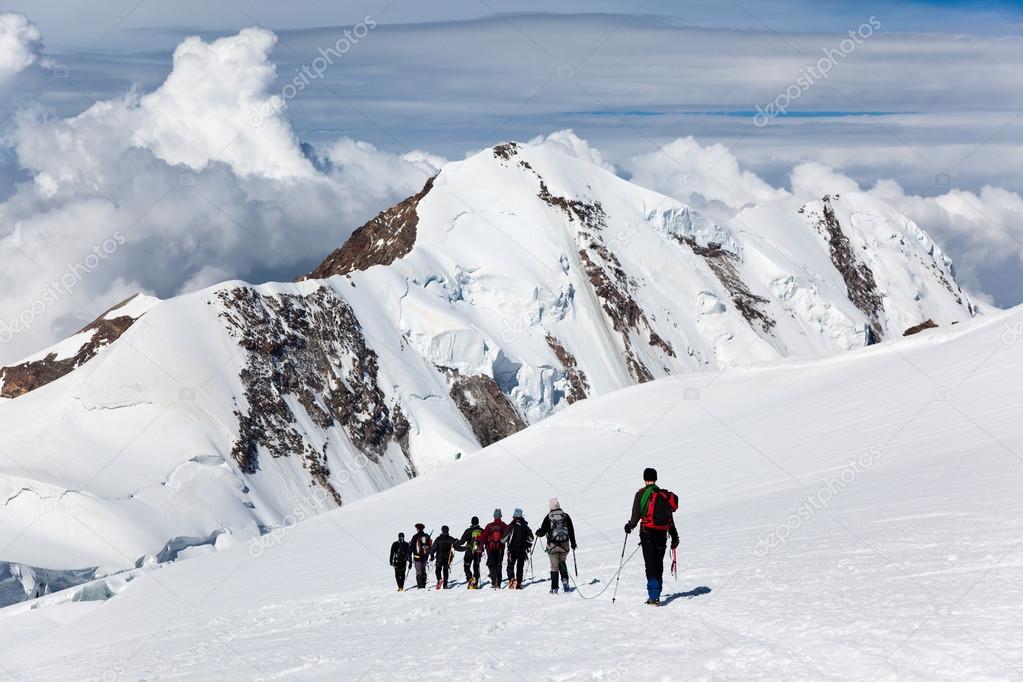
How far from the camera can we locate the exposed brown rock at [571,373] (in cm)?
15088

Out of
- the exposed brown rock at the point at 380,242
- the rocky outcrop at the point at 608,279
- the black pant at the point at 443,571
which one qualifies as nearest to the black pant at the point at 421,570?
the black pant at the point at 443,571

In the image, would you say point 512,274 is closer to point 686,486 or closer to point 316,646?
point 686,486

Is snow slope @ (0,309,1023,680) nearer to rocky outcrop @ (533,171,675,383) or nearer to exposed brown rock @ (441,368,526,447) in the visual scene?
exposed brown rock @ (441,368,526,447)

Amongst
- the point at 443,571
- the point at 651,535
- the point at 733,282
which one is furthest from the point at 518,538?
the point at 733,282

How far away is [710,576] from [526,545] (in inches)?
194

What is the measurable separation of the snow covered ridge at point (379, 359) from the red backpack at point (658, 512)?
54.3m

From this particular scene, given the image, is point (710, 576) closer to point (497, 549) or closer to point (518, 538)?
point (518, 538)

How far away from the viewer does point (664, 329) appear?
176 m

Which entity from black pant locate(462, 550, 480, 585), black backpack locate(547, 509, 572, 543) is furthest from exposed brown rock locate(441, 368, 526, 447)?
black backpack locate(547, 509, 572, 543)

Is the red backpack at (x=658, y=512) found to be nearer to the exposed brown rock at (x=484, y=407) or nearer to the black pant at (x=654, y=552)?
the black pant at (x=654, y=552)

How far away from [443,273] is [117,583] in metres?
114

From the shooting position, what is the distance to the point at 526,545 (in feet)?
69.1

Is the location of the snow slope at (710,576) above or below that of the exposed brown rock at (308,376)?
below

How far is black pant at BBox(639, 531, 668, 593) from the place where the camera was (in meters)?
15.3
